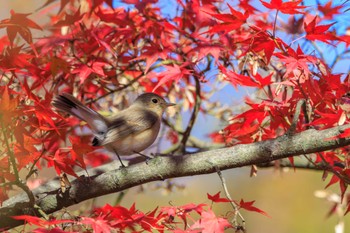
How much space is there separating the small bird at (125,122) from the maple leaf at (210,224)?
1.24m

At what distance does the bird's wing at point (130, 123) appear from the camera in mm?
3879

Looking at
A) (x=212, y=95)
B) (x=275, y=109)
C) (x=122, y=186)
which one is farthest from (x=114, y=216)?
(x=212, y=95)

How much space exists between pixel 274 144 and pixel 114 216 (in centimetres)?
87

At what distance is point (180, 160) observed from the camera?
2.96 metres

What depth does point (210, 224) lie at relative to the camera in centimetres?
250

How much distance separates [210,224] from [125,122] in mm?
1728

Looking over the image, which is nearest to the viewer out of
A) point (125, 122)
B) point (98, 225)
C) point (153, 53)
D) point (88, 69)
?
point (98, 225)

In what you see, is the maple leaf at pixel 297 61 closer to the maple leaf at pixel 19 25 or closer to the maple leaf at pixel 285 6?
the maple leaf at pixel 285 6

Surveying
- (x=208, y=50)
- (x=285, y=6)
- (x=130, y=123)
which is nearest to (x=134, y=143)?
(x=130, y=123)

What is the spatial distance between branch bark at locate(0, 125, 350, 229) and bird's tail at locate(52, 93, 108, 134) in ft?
2.11

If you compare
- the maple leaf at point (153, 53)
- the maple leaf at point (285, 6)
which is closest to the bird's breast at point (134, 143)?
the maple leaf at point (153, 53)

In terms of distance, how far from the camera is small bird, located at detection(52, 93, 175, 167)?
3.66m

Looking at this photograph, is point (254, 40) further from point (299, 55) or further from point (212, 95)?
point (212, 95)

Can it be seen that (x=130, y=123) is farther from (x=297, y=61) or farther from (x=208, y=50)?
(x=297, y=61)
